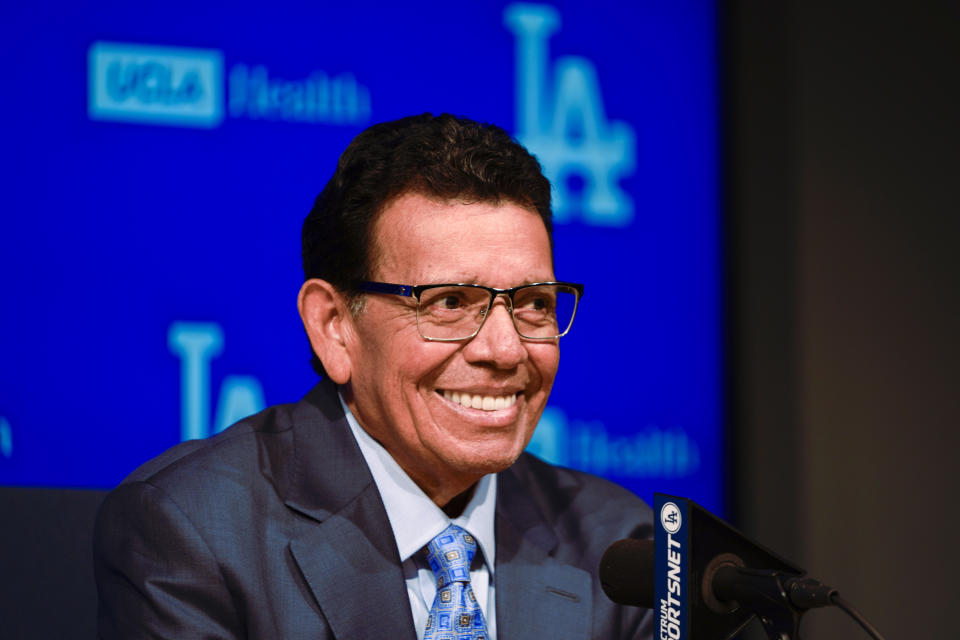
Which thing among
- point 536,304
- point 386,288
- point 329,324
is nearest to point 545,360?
point 536,304

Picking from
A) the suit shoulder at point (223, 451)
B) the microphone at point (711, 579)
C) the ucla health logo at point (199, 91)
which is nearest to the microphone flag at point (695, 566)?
the microphone at point (711, 579)

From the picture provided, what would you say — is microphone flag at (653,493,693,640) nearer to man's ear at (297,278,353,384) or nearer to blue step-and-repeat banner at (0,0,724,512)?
man's ear at (297,278,353,384)

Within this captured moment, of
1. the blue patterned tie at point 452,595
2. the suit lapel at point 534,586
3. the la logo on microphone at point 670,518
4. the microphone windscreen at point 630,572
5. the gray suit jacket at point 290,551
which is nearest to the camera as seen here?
the la logo on microphone at point 670,518

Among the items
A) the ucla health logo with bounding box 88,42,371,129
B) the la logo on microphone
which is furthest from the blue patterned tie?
the ucla health logo with bounding box 88,42,371,129

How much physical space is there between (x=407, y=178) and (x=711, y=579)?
92 cm

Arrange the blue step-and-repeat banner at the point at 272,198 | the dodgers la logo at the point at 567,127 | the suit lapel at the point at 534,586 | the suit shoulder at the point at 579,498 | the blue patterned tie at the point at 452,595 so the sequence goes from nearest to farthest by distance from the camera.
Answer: the blue patterned tie at the point at 452,595, the suit lapel at the point at 534,586, the suit shoulder at the point at 579,498, the blue step-and-repeat banner at the point at 272,198, the dodgers la logo at the point at 567,127

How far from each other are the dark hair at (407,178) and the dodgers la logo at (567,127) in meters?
1.21

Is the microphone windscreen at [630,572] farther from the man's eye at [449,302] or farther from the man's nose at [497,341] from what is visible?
the man's eye at [449,302]

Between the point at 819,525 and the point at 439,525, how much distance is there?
6.50ft

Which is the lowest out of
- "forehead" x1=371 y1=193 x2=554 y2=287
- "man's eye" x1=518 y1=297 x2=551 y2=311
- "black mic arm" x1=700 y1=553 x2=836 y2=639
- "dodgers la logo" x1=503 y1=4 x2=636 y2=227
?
"black mic arm" x1=700 y1=553 x2=836 y2=639

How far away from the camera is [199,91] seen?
2805mm

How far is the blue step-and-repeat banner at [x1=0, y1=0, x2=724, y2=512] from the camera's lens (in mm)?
2645

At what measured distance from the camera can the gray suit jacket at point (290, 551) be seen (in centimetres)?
167

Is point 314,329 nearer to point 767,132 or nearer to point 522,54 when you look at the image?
point 522,54
